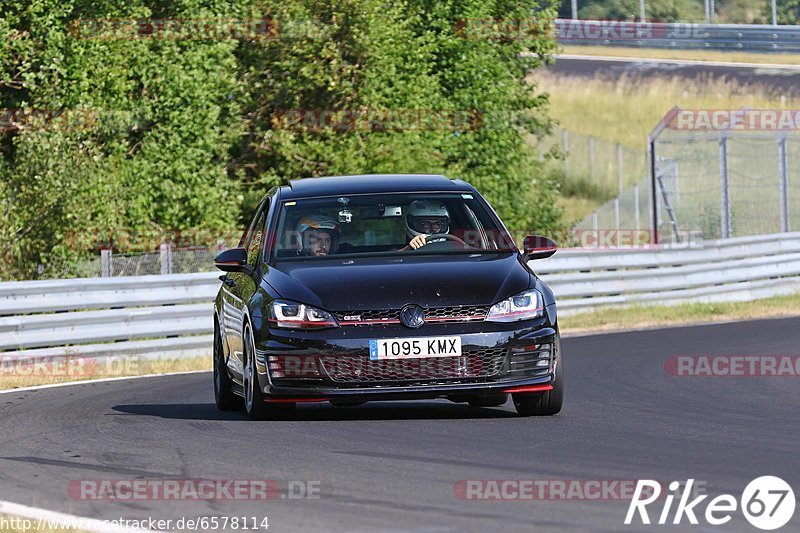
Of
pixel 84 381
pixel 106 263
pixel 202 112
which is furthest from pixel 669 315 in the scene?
pixel 84 381

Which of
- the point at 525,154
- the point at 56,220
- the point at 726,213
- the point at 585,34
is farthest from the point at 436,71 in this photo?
the point at 585,34

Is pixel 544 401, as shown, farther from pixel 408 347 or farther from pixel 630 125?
pixel 630 125

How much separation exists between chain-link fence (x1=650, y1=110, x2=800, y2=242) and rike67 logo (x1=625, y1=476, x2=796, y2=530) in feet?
60.6

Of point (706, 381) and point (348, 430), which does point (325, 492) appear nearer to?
point (348, 430)

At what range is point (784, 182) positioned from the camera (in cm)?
2614

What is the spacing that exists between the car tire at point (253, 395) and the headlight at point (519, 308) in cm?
144

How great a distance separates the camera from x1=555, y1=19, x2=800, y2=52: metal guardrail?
200 ft

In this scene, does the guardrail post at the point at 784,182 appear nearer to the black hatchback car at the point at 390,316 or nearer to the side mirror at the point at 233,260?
the black hatchback car at the point at 390,316

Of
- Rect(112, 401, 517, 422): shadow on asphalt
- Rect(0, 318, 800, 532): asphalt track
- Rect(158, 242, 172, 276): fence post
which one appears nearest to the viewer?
Rect(0, 318, 800, 532): asphalt track

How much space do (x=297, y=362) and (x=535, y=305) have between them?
142 centimetres

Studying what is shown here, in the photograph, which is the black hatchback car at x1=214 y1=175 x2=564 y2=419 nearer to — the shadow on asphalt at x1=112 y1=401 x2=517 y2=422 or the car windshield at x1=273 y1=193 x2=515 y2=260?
the car windshield at x1=273 y1=193 x2=515 y2=260

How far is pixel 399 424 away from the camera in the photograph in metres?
9.65

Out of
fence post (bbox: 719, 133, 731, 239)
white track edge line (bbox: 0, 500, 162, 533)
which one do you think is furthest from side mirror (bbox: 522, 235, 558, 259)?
fence post (bbox: 719, 133, 731, 239)

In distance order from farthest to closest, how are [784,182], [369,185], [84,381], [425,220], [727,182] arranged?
1. [784,182]
2. [727,182]
3. [84,381]
4. [369,185]
5. [425,220]
